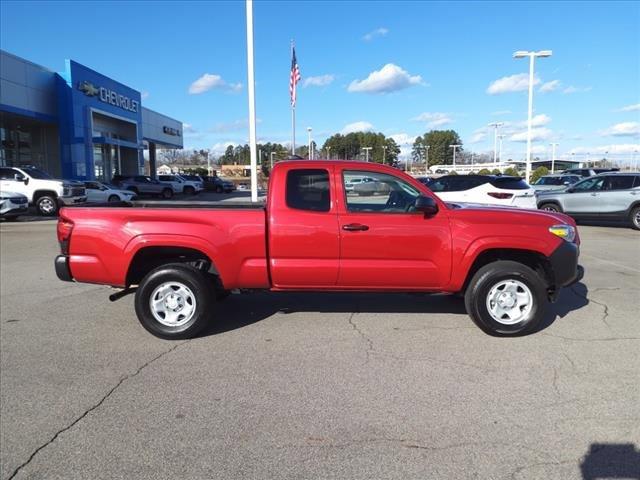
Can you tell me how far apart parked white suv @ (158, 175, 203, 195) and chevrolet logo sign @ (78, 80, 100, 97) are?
26.4 feet

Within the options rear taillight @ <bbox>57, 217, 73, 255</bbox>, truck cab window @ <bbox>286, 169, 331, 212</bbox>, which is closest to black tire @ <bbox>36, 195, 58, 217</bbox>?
rear taillight @ <bbox>57, 217, 73, 255</bbox>

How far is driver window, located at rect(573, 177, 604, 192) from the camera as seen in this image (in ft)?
54.0

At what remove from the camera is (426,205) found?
5176 millimetres

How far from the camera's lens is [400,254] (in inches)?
209

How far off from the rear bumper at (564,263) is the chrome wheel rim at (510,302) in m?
0.38

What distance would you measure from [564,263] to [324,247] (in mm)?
2546

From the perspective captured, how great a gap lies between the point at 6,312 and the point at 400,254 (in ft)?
16.4

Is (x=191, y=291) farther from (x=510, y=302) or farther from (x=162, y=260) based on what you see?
(x=510, y=302)

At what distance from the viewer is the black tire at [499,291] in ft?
17.5

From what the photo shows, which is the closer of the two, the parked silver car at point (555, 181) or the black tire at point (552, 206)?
the black tire at point (552, 206)

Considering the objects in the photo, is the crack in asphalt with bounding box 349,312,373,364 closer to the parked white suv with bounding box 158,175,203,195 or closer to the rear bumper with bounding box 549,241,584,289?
the rear bumper with bounding box 549,241,584,289

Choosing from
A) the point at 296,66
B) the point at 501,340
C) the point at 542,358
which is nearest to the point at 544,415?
the point at 542,358

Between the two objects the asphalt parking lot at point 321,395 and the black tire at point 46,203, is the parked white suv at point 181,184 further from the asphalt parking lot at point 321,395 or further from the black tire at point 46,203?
the asphalt parking lot at point 321,395

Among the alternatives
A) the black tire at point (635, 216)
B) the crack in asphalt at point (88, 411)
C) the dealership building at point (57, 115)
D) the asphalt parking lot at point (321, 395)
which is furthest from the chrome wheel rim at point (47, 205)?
the black tire at point (635, 216)
